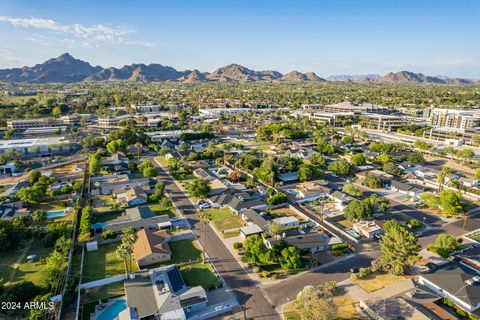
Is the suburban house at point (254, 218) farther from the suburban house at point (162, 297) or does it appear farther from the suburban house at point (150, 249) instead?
the suburban house at point (162, 297)

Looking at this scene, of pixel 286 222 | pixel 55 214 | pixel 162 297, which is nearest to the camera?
pixel 162 297

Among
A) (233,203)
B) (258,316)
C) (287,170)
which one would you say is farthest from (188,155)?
(258,316)

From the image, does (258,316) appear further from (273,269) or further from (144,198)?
(144,198)

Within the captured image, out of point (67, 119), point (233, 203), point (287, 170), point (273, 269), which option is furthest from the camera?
point (67, 119)

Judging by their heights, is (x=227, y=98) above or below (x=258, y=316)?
above

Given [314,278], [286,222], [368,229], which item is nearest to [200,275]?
[314,278]

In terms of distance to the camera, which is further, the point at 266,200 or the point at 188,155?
→ the point at 188,155

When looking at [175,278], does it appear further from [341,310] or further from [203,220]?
[341,310]
